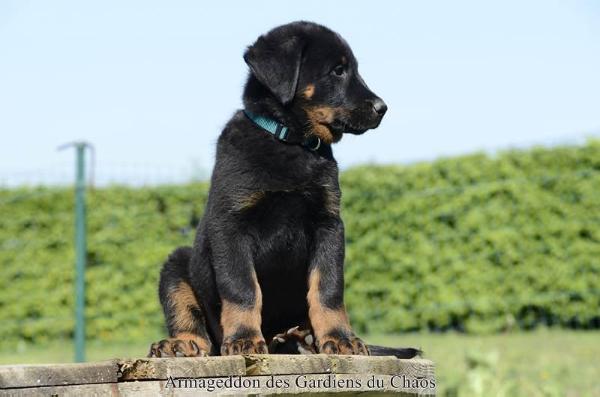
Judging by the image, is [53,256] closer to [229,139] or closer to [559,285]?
[559,285]

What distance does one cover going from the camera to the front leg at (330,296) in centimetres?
323

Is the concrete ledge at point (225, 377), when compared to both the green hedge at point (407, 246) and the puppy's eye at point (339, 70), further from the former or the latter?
the green hedge at point (407, 246)

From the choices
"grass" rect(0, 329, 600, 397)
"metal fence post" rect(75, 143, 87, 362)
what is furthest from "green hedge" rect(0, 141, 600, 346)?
"metal fence post" rect(75, 143, 87, 362)

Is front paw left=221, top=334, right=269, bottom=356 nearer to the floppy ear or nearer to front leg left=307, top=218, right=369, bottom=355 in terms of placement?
front leg left=307, top=218, right=369, bottom=355

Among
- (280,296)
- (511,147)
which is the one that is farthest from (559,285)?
(280,296)

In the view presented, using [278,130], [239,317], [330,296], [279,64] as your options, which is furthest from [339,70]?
[239,317]

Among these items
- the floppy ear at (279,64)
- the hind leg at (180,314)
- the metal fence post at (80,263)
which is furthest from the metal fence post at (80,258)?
the floppy ear at (279,64)

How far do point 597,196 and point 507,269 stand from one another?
1.47 metres

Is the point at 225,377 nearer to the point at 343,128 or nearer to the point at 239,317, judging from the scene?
the point at 239,317

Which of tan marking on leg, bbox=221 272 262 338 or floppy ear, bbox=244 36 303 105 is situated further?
floppy ear, bbox=244 36 303 105

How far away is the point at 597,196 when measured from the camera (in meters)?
11.3

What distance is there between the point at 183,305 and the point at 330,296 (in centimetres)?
70

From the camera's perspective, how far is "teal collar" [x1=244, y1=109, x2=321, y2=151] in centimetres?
351

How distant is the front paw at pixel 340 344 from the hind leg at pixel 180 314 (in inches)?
19.7
